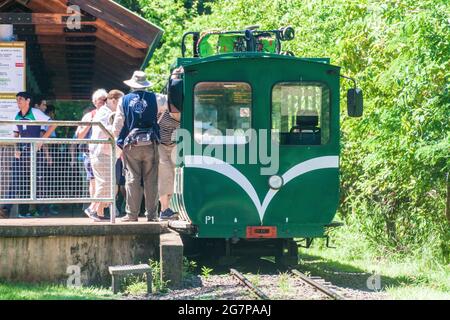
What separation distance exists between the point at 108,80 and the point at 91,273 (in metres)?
13.1

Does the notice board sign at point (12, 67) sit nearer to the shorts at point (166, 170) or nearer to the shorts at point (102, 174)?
the shorts at point (166, 170)

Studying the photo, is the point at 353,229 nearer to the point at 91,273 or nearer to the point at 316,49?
the point at 316,49

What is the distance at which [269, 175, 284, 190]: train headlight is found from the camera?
14.0 metres

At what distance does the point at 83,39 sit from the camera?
19.2 metres

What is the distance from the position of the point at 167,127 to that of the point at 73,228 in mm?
2621

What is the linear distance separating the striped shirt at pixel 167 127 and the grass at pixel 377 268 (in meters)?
2.77

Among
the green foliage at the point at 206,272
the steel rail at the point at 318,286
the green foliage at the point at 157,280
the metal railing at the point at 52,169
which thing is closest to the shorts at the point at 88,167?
the metal railing at the point at 52,169

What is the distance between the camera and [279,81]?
47.2ft

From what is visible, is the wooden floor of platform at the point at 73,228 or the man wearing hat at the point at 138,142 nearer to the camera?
the wooden floor of platform at the point at 73,228

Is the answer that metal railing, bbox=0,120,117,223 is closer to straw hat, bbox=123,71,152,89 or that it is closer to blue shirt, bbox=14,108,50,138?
straw hat, bbox=123,71,152,89

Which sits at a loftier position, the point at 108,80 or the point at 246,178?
the point at 108,80

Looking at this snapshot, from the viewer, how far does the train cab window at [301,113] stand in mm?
14258
